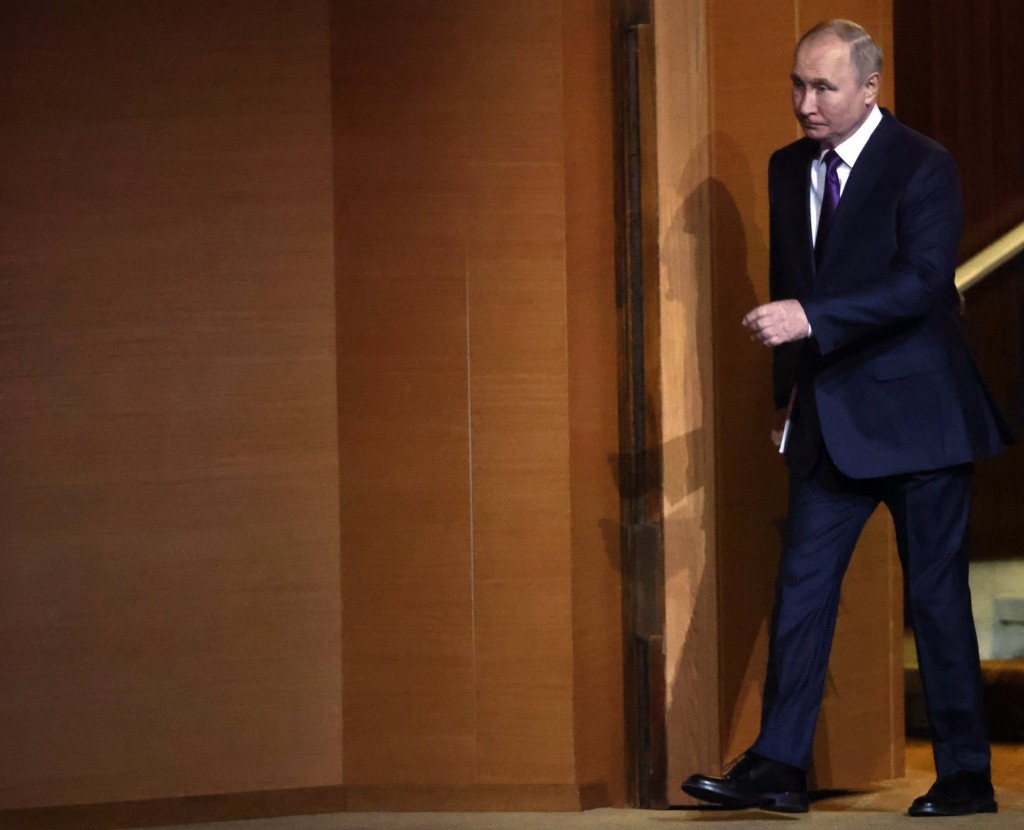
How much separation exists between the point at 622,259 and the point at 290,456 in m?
0.83

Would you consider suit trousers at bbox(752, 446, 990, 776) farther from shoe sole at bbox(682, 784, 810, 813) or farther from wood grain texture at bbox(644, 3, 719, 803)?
wood grain texture at bbox(644, 3, 719, 803)

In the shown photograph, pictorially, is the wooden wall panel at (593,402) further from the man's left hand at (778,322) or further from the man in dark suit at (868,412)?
the man's left hand at (778,322)

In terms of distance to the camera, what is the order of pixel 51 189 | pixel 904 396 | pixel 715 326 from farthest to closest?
pixel 715 326 < pixel 51 189 < pixel 904 396

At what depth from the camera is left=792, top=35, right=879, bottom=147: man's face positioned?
3.12m

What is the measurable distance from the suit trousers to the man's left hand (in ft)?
1.02

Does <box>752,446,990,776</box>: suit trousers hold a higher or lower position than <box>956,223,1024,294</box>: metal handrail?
lower

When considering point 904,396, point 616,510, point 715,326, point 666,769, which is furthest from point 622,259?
point 666,769

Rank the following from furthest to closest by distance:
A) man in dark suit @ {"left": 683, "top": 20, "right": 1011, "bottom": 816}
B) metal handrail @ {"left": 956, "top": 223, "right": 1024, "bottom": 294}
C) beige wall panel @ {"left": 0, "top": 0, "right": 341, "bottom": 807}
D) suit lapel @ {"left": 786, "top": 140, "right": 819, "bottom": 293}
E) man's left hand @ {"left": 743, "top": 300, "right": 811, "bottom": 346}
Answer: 1. metal handrail @ {"left": 956, "top": 223, "right": 1024, "bottom": 294}
2. beige wall panel @ {"left": 0, "top": 0, "right": 341, "bottom": 807}
3. suit lapel @ {"left": 786, "top": 140, "right": 819, "bottom": 293}
4. man in dark suit @ {"left": 683, "top": 20, "right": 1011, "bottom": 816}
5. man's left hand @ {"left": 743, "top": 300, "right": 811, "bottom": 346}

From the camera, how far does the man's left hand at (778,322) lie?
3012 mm

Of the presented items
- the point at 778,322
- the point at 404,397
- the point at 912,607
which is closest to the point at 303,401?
the point at 404,397

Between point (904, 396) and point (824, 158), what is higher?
point (824, 158)

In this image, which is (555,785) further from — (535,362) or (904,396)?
(904,396)

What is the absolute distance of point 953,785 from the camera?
321 centimetres

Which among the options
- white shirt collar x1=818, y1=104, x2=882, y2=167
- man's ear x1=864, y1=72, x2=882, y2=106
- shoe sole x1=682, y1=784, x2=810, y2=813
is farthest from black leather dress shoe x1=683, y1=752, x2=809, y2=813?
man's ear x1=864, y1=72, x2=882, y2=106
